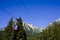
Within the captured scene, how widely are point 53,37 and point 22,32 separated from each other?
13286 millimetres

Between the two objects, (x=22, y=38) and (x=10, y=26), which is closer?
(x=22, y=38)

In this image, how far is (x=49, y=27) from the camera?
85938 mm

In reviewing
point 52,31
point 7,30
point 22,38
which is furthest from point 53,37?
point 7,30

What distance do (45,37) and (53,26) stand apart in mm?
6133

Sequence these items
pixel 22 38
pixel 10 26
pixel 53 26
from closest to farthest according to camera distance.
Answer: pixel 22 38 < pixel 10 26 < pixel 53 26

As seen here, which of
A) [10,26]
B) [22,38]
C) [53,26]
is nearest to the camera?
[22,38]

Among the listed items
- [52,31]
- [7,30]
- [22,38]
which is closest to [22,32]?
[22,38]

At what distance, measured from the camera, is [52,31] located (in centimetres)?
7975

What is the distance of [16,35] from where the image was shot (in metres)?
74.2

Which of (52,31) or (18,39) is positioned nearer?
(18,39)

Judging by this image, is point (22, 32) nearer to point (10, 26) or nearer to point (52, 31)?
point (10, 26)

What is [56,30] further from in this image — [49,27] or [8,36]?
[8,36]

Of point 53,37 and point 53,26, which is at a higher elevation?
point 53,26

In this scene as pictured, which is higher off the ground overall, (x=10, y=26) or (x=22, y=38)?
(x=10, y=26)
